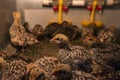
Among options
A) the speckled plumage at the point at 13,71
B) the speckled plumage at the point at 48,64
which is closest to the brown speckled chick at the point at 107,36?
the speckled plumage at the point at 48,64

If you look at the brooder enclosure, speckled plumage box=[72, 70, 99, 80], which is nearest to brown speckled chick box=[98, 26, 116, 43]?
the brooder enclosure

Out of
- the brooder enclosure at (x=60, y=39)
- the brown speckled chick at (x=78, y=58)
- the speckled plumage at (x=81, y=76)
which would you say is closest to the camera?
the speckled plumage at (x=81, y=76)

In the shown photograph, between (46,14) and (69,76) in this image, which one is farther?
(46,14)

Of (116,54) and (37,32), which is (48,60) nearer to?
(116,54)

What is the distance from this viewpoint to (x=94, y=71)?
2.48m

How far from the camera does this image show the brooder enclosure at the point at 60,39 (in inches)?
87.3

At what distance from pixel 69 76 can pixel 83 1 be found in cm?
170

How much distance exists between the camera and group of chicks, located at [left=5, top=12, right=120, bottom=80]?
6.88 ft

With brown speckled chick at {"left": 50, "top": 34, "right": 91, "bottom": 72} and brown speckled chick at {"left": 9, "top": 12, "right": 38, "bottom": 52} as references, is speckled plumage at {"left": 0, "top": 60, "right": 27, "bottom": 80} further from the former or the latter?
brown speckled chick at {"left": 9, "top": 12, "right": 38, "bottom": 52}

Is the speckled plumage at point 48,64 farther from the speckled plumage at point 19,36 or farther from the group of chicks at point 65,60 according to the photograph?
the speckled plumage at point 19,36

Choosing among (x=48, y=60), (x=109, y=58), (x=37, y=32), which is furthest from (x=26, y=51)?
(x=109, y=58)

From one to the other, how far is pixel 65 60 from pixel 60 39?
28 centimetres

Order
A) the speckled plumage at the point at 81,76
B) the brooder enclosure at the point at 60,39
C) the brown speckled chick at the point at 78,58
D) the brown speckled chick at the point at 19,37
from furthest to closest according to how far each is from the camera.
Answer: the brown speckled chick at the point at 19,37 → the brown speckled chick at the point at 78,58 → the brooder enclosure at the point at 60,39 → the speckled plumage at the point at 81,76

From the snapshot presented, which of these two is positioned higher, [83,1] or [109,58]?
[83,1]
